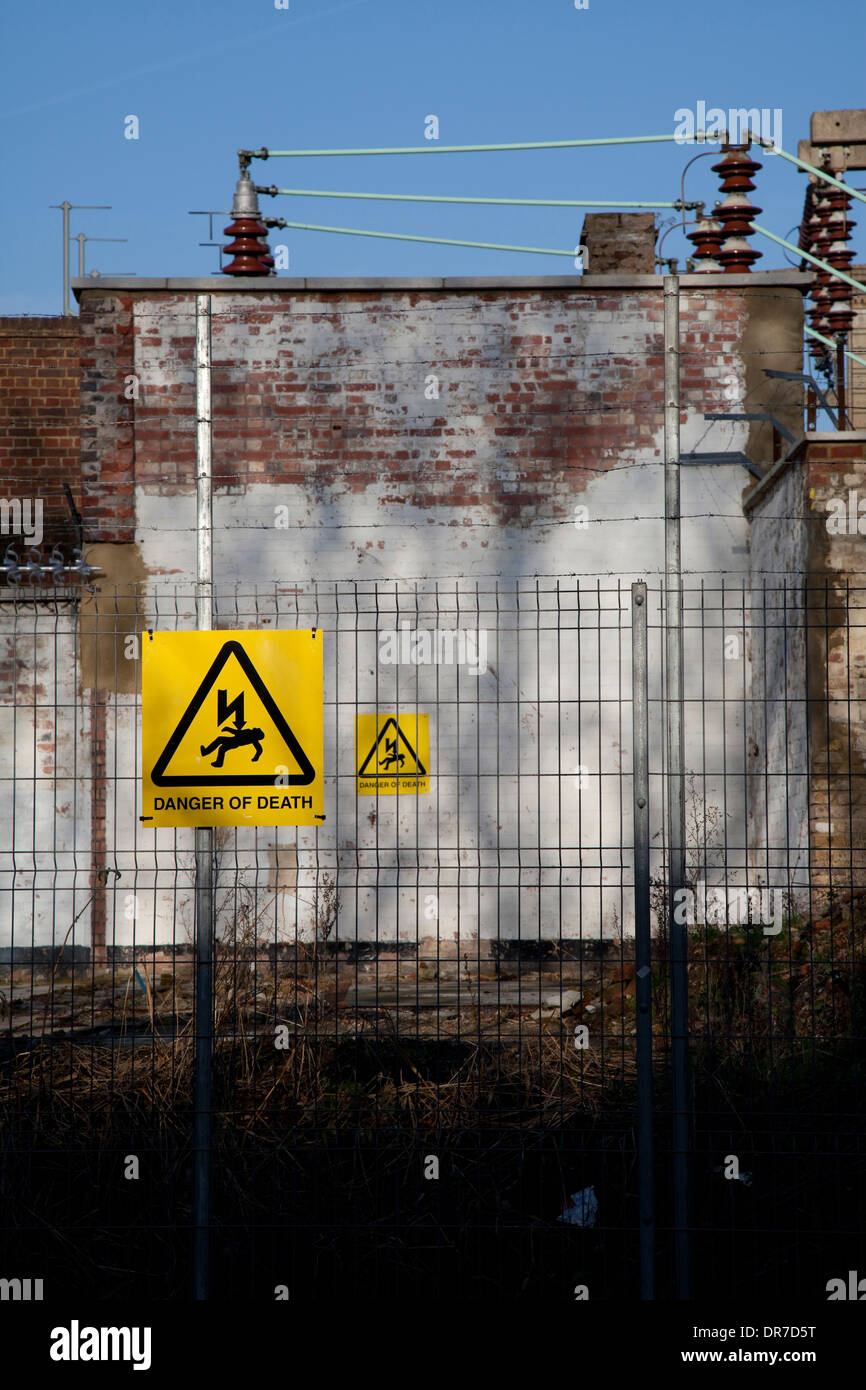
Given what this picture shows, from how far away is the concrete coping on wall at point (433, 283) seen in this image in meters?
12.3

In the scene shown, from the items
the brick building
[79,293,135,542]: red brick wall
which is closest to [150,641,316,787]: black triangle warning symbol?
the brick building

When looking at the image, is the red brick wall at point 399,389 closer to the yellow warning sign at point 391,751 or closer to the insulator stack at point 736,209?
the insulator stack at point 736,209

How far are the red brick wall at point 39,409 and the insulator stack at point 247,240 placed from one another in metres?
3.06

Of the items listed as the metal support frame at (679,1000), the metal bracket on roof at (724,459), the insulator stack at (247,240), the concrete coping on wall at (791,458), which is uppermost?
the insulator stack at (247,240)

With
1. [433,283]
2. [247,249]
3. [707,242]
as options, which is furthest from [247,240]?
[707,242]

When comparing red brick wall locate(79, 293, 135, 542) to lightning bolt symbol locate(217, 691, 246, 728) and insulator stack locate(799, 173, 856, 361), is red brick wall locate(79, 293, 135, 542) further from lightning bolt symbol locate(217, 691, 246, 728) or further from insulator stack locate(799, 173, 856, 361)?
lightning bolt symbol locate(217, 691, 246, 728)

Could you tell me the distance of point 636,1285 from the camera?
16.5ft

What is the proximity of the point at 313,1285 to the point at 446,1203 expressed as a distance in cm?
65

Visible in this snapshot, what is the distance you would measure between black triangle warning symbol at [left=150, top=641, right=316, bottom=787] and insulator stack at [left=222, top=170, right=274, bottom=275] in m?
9.59

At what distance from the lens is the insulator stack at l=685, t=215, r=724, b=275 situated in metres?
13.4

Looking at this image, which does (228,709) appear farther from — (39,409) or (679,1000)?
(39,409)

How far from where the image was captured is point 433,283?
1236cm

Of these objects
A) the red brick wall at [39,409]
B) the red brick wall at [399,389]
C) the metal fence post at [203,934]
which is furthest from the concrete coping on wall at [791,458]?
the red brick wall at [39,409]
